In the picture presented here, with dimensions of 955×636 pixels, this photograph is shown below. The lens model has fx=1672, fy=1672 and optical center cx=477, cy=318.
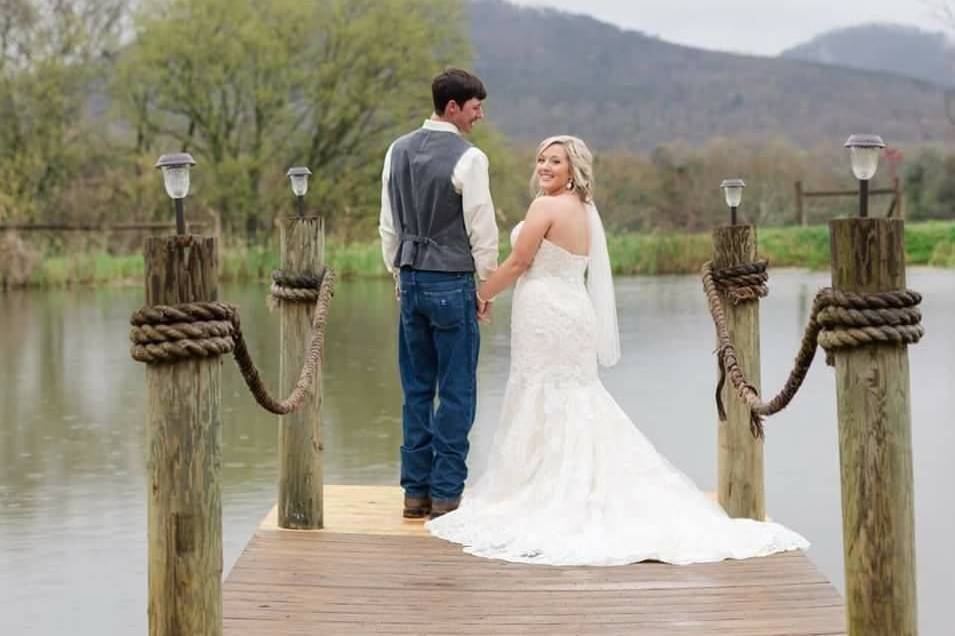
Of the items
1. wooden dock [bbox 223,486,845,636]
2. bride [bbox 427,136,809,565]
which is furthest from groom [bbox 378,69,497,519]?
wooden dock [bbox 223,486,845,636]

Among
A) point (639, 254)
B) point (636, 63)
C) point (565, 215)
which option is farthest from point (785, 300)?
point (636, 63)

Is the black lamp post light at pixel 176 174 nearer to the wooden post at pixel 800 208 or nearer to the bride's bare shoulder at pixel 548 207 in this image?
the bride's bare shoulder at pixel 548 207

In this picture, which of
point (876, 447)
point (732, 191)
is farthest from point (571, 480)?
point (876, 447)

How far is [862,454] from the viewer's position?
12.2 feet

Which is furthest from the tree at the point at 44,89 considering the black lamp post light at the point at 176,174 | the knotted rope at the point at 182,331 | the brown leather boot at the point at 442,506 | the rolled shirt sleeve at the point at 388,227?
the knotted rope at the point at 182,331

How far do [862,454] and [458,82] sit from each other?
95.9 inches

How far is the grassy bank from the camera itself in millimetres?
23547

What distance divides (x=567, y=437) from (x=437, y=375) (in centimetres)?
52

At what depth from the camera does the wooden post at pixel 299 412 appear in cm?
568

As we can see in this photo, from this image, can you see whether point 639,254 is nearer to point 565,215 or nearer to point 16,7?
point 16,7

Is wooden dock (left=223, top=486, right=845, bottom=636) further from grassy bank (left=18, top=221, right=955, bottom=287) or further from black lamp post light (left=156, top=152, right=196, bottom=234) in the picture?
grassy bank (left=18, top=221, right=955, bottom=287)

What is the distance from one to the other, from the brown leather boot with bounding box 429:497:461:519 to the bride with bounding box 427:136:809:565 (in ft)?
0.17

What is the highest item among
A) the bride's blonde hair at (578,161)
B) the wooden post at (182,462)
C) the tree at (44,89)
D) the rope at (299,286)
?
the tree at (44,89)

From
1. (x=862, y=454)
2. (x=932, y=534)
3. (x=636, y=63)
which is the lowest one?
(x=932, y=534)
